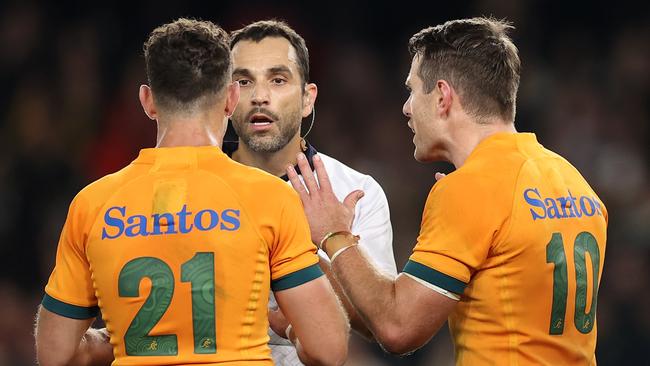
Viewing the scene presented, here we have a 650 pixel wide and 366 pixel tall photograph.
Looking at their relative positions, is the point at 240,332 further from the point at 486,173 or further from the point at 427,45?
the point at 427,45

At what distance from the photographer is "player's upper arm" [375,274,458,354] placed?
346cm

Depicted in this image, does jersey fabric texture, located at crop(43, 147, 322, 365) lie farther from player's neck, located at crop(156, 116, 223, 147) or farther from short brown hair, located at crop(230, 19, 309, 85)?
short brown hair, located at crop(230, 19, 309, 85)

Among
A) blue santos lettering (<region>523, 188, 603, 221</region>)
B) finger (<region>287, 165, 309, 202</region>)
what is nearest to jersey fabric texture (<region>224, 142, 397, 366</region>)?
finger (<region>287, 165, 309, 202</region>)

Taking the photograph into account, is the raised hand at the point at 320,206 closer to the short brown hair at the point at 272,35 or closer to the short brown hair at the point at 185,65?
the short brown hair at the point at 185,65

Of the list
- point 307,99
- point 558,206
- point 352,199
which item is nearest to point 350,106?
point 307,99

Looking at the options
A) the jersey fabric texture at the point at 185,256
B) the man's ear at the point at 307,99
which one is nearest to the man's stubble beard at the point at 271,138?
the man's ear at the point at 307,99

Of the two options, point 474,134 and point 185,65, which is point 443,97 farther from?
point 185,65

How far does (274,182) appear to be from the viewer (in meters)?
3.20

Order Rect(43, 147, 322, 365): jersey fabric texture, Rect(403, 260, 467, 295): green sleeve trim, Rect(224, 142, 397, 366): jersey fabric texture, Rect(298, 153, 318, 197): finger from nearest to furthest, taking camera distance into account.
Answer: Rect(43, 147, 322, 365): jersey fabric texture, Rect(403, 260, 467, 295): green sleeve trim, Rect(298, 153, 318, 197): finger, Rect(224, 142, 397, 366): jersey fabric texture

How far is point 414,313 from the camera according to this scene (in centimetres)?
347

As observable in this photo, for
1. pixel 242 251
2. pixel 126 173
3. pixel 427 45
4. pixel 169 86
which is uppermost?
pixel 427 45

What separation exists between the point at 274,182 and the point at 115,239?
493mm
